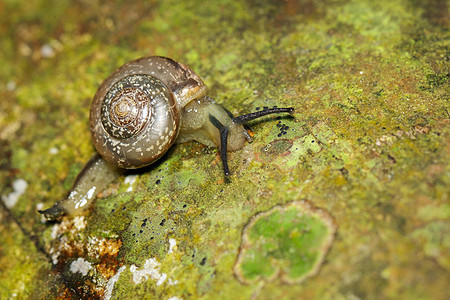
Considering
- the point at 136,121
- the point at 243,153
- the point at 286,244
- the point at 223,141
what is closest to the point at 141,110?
the point at 136,121

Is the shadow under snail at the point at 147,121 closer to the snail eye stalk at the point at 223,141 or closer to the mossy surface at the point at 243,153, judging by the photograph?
the snail eye stalk at the point at 223,141

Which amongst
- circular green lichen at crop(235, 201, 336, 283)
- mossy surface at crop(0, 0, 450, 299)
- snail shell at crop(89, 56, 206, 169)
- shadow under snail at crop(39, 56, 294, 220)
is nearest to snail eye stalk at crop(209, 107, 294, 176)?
shadow under snail at crop(39, 56, 294, 220)

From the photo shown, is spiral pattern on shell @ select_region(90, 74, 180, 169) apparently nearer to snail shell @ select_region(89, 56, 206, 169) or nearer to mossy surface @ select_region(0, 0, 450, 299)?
snail shell @ select_region(89, 56, 206, 169)

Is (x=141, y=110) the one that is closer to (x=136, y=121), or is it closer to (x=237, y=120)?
(x=136, y=121)

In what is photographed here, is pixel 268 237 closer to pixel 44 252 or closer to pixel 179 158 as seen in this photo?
pixel 179 158

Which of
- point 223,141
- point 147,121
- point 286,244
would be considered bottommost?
point 286,244

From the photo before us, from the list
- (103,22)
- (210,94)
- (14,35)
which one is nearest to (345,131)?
(210,94)
